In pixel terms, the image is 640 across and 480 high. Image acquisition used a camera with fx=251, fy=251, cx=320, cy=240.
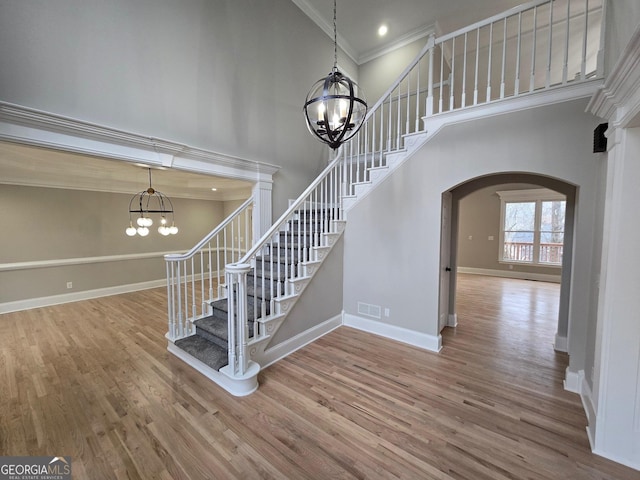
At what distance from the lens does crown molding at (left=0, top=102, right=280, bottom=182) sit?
6.69 feet

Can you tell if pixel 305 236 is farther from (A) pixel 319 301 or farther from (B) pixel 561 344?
(B) pixel 561 344

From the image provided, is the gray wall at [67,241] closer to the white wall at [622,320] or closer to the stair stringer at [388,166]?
the stair stringer at [388,166]

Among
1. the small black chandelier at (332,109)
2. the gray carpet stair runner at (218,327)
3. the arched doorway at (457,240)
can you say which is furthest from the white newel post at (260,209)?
the arched doorway at (457,240)

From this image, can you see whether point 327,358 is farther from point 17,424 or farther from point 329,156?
point 329,156

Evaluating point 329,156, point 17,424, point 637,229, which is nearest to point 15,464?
point 17,424

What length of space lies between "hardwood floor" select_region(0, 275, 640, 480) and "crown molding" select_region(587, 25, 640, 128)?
2.22m

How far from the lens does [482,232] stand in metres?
7.96

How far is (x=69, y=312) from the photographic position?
4477mm

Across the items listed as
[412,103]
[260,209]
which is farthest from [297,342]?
[412,103]

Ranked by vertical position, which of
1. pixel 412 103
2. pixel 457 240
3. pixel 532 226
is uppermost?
pixel 412 103

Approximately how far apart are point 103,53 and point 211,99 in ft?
3.67

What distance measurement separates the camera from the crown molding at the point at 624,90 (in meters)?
1.26

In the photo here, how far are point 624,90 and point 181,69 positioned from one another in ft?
13.1

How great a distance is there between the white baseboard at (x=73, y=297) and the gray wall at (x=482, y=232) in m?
8.70
